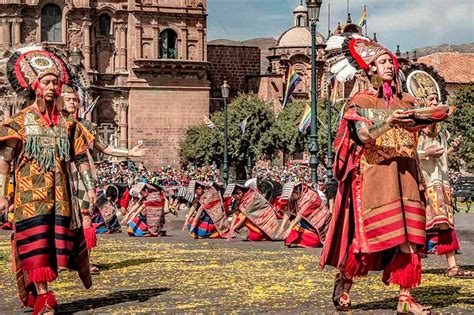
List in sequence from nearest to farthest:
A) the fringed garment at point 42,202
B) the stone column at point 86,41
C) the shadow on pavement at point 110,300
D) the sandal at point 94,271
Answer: the fringed garment at point 42,202
the shadow on pavement at point 110,300
the sandal at point 94,271
the stone column at point 86,41

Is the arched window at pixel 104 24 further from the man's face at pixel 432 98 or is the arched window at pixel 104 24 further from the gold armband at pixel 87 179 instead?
the man's face at pixel 432 98

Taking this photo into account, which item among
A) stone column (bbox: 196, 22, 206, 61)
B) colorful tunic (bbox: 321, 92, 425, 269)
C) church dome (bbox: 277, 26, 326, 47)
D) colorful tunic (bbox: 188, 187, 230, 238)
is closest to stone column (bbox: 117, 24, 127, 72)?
stone column (bbox: 196, 22, 206, 61)

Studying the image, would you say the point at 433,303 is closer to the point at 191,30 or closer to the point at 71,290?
the point at 71,290

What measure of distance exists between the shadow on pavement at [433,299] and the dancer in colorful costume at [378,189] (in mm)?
314

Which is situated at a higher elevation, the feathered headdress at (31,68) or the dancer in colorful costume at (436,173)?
the feathered headdress at (31,68)

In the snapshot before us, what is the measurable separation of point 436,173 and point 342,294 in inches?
133

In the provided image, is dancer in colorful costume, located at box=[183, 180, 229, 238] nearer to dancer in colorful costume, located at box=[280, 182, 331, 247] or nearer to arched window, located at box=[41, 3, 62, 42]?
dancer in colorful costume, located at box=[280, 182, 331, 247]

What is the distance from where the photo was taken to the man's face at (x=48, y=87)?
857 centimetres

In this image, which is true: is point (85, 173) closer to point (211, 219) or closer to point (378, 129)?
point (378, 129)

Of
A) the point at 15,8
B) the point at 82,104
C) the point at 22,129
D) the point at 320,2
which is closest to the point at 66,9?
the point at 15,8

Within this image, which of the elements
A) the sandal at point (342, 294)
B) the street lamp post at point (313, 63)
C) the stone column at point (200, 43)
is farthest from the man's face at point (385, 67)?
the stone column at point (200, 43)

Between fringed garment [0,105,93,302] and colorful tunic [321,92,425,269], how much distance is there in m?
2.18

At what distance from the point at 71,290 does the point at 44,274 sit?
6.36 ft

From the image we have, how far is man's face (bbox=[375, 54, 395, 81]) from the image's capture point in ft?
26.8
